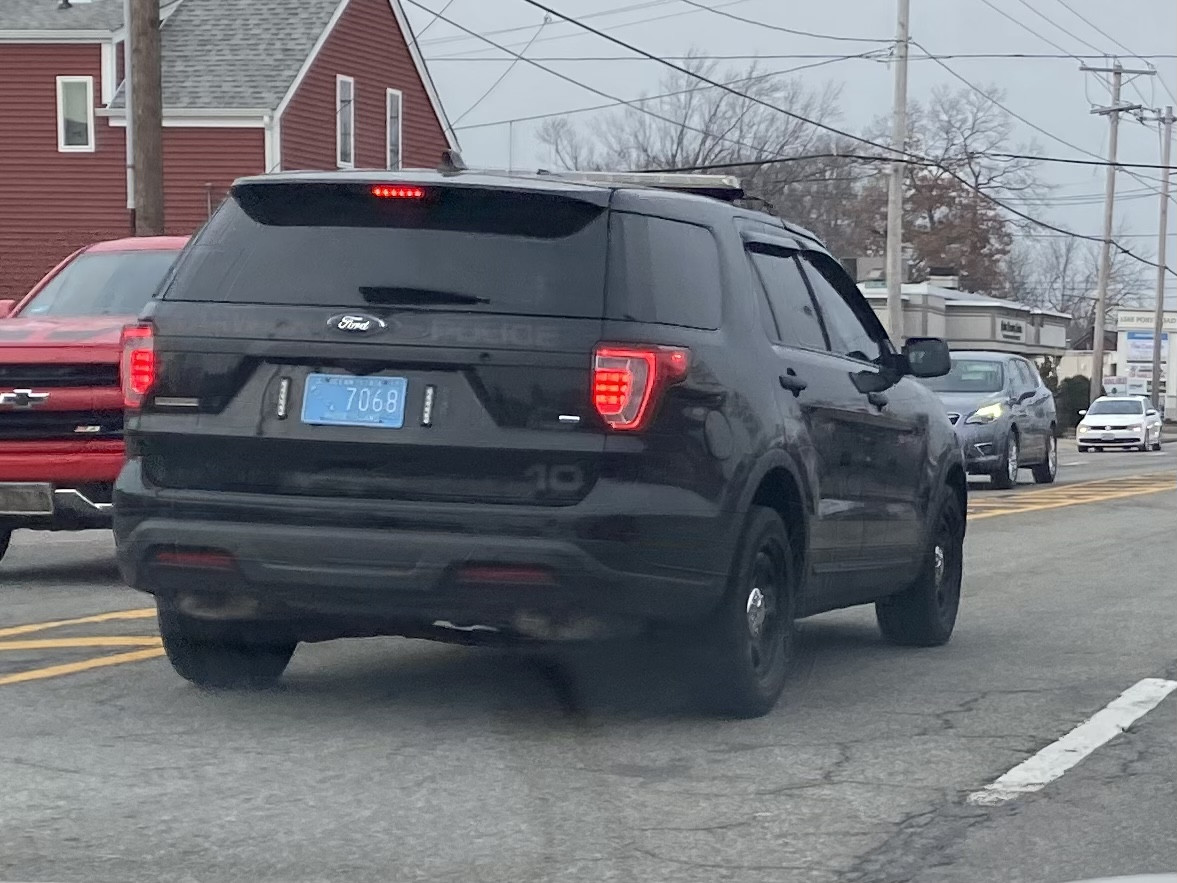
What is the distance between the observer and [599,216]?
6.69 meters

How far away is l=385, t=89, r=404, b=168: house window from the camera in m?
43.7

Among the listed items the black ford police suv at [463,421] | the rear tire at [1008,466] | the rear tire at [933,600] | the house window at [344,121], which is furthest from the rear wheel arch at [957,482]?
the house window at [344,121]

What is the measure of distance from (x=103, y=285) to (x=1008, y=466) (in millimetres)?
14468

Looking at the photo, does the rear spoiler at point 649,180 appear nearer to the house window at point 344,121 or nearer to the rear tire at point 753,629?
the rear tire at point 753,629

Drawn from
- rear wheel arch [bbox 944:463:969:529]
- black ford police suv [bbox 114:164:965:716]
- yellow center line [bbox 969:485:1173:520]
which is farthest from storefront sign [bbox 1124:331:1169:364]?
black ford police suv [bbox 114:164:965:716]

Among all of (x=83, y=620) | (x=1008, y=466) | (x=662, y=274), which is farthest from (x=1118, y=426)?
(x=662, y=274)

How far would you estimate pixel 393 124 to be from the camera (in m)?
43.8

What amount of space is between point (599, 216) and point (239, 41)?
35.4 m

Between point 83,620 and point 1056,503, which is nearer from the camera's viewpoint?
point 83,620

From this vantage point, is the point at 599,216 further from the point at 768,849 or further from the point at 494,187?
the point at 768,849

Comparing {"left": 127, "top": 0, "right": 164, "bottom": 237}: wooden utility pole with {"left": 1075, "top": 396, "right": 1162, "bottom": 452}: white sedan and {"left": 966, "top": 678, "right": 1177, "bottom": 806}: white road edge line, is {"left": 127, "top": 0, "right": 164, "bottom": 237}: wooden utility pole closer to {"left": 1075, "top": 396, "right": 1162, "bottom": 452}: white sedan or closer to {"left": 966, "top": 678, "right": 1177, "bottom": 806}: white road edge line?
{"left": 966, "top": 678, "right": 1177, "bottom": 806}: white road edge line

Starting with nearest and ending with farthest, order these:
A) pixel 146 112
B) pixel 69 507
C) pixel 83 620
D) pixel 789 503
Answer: pixel 789 503 → pixel 83 620 → pixel 69 507 → pixel 146 112

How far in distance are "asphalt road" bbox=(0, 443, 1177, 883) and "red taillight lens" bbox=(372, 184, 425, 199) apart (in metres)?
1.70

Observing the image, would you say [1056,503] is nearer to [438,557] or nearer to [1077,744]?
[1077,744]
